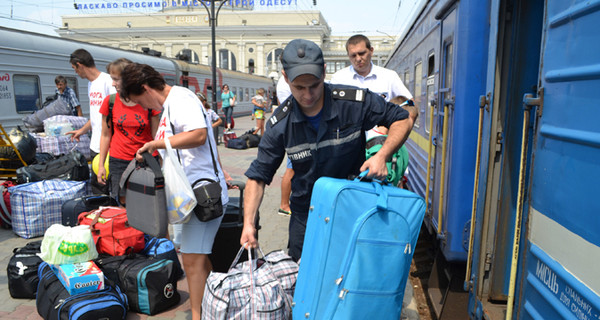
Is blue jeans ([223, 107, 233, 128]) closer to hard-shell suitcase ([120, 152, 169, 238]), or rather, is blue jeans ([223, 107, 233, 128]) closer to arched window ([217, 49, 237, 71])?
hard-shell suitcase ([120, 152, 169, 238])

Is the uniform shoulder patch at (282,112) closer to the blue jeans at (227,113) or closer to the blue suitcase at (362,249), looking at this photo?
the blue suitcase at (362,249)

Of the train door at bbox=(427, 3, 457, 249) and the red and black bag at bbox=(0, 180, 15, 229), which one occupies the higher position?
the train door at bbox=(427, 3, 457, 249)

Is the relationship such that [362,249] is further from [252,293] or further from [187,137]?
[187,137]

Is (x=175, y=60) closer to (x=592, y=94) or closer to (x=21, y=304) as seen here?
(x=21, y=304)

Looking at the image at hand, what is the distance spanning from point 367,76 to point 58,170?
4507 millimetres

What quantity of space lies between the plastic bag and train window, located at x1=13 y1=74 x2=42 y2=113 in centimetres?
900

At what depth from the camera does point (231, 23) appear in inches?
3022

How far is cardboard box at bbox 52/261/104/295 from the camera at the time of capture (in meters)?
3.53

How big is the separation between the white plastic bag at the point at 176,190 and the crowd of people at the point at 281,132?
0.42 ft

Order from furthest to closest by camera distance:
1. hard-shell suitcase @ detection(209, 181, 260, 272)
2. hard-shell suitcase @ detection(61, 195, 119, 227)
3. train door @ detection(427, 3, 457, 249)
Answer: hard-shell suitcase @ detection(61, 195, 119, 227) → train door @ detection(427, 3, 457, 249) → hard-shell suitcase @ detection(209, 181, 260, 272)

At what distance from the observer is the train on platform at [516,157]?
181 cm

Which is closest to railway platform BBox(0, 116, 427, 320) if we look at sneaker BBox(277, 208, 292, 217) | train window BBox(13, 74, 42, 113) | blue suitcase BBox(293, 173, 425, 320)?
sneaker BBox(277, 208, 292, 217)

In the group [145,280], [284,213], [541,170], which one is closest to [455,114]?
[541,170]

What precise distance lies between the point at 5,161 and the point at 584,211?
7437mm
